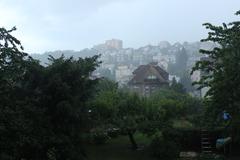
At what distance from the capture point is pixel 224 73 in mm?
18406

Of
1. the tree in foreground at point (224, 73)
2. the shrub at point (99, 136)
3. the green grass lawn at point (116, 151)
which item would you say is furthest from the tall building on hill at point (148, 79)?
the tree in foreground at point (224, 73)

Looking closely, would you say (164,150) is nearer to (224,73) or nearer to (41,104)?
(224,73)

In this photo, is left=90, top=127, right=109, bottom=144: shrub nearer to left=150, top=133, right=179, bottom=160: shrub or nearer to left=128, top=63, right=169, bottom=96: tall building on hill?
left=150, top=133, right=179, bottom=160: shrub

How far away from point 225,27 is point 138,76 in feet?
206

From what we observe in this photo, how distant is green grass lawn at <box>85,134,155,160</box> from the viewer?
74.4ft

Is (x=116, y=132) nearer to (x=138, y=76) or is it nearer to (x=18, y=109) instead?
(x=18, y=109)

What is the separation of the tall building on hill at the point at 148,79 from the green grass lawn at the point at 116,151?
48.3m

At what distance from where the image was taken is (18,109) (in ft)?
48.7

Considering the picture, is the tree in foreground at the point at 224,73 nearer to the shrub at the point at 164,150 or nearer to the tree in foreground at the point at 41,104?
the shrub at the point at 164,150

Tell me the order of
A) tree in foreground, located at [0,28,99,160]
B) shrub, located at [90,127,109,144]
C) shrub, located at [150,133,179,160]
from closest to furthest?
1. tree in foreground, located at [0,28,99,160]
2. shrub, located at [150,133,179,160]
3. shrub, located at [90,127,109,144]

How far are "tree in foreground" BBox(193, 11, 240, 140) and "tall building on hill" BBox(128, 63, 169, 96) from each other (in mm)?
55040

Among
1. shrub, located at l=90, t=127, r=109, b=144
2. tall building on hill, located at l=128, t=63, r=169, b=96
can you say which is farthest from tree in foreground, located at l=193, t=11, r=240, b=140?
tall building on hill, located at l=128, t=63, r=169, b=96

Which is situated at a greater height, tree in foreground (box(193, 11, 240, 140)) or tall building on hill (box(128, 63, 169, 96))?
tall building on hill (box(128, 63, 169, 96))

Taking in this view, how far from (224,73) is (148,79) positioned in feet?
193
